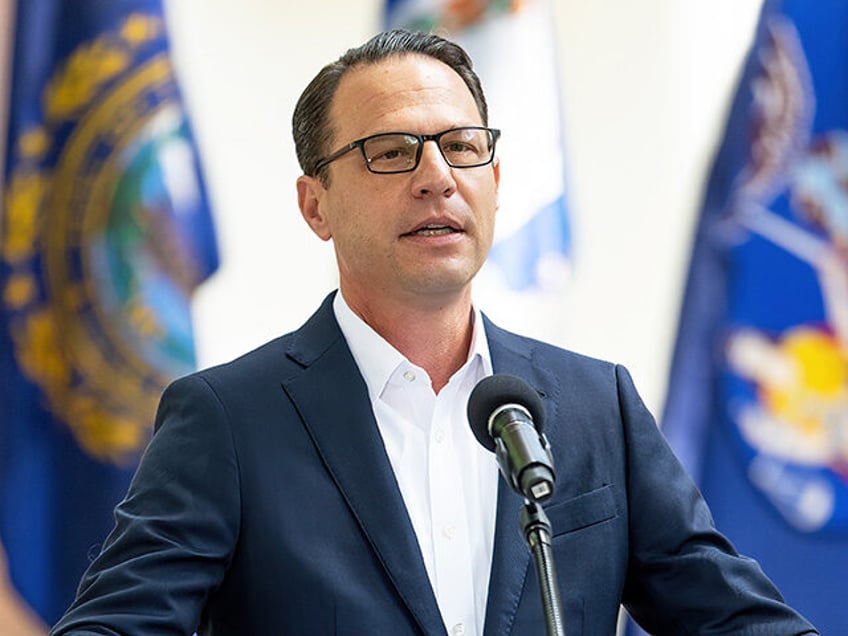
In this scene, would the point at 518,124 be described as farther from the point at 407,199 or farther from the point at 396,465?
the point at 396,465

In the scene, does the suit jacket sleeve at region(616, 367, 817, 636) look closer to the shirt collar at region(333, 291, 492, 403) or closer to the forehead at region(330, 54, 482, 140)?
the shirt collar at region(333, 291, 492, 403)

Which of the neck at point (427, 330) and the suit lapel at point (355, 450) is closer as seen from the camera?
the suit lapel at point (355, 450)

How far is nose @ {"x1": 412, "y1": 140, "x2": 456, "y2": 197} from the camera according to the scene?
1.63 meters

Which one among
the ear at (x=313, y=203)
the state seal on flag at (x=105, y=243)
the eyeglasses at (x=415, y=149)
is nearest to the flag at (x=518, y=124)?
the state seal on flag at (x=105, y=243)

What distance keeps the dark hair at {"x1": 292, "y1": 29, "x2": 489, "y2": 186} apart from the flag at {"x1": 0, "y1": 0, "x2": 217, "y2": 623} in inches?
44.6

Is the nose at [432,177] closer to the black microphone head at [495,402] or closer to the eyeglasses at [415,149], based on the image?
the eyeglasses at [415,149]

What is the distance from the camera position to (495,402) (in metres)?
1.32

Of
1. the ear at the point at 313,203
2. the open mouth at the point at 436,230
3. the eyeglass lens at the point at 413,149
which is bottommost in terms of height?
the open mouth at the point at 436,230

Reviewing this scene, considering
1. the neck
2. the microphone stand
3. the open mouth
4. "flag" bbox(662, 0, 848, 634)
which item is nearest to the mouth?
the open mouth

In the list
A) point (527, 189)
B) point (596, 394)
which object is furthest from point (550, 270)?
point (596, 394)

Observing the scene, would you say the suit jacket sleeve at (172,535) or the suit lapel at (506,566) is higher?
the suit jacket sleeve at (172,535)

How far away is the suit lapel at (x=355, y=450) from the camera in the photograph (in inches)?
59.5

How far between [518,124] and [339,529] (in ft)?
5.43

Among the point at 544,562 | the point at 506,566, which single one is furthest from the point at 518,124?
the point at 544,562
